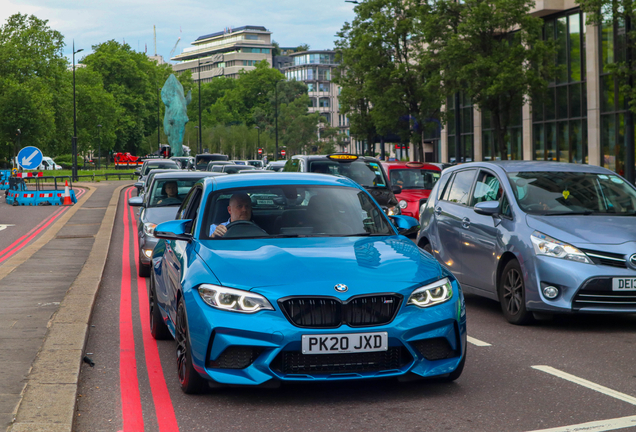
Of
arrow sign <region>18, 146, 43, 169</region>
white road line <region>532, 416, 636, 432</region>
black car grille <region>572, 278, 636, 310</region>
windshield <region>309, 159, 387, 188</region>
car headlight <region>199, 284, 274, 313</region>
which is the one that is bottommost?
white road line <region>532, 416, 636, 432</region>

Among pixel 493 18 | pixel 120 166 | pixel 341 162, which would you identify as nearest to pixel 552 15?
pixel 493 18

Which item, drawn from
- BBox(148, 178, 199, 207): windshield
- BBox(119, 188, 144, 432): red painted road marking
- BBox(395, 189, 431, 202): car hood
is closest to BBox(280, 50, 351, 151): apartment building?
BBox(395, 189, 431, 202): car hood

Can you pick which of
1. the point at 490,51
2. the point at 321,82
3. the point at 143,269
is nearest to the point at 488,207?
the point at 143,269

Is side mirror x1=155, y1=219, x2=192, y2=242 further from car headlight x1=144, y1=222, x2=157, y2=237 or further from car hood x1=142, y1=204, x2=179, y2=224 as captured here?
car hood x1=142, y1=204, x2=179, y2=224

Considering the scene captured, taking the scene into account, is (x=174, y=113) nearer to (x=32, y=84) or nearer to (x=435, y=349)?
(x=32, y=84)

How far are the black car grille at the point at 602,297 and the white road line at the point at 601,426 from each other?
2.87 m

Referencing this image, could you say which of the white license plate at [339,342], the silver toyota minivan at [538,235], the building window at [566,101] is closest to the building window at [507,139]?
the building window at [566,101]

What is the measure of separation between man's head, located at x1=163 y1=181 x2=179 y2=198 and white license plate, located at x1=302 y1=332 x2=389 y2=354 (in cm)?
883

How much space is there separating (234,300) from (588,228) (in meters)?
4.20

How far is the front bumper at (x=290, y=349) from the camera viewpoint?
16.7 feet

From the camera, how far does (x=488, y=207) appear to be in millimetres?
8805

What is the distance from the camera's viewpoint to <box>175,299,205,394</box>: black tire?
5508mm

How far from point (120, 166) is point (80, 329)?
96413mm

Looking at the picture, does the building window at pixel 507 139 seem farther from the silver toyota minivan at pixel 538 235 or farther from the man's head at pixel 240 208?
the man's head at pixel 240 208
